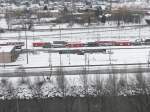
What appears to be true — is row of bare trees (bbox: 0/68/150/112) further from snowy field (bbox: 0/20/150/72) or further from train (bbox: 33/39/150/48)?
train (bbox: 33/39/150/48)

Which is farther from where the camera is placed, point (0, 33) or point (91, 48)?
point (0, 33)

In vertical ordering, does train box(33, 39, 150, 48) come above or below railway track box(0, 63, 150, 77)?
above

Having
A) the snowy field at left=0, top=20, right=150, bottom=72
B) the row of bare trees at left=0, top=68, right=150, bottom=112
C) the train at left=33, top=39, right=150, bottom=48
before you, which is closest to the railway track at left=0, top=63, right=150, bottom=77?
the row of bare trees at left=0, top=68, right=150, bottom=112

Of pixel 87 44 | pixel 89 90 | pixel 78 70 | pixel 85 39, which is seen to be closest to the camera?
pixel 89 90

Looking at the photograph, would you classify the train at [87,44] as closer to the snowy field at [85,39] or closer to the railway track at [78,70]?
the snowy field at [85,39]

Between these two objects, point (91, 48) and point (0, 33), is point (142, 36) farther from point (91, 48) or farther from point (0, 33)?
point (0, 33)

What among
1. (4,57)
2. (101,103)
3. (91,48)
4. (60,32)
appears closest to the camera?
(101,103)

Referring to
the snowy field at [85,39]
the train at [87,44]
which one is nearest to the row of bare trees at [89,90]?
the snowy field at [85,39]

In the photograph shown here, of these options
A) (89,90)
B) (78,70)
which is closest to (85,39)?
(78,70)

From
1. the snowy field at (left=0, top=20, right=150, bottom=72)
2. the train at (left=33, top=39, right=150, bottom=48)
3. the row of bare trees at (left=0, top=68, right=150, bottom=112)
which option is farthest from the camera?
the train at (left=33, top=39, right=150, bottom=48)

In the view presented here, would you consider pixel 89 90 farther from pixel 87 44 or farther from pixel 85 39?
pixel 85 39

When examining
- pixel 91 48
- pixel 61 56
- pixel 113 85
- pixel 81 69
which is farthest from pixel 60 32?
pixel 113 85
